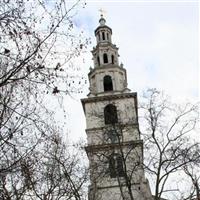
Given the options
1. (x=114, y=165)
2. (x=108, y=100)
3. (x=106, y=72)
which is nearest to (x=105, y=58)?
(x=106, y=72)

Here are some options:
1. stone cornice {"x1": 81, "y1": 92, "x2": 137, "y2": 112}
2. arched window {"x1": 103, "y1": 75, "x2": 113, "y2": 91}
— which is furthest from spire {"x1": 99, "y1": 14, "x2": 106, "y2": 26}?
stone cornice {"x1": 81, "y1": 92, "x2": 137, "y2": 112}

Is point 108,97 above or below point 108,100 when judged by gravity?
above

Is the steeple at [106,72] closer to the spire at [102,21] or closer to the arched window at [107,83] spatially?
the arched window at [107,83]

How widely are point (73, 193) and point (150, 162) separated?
360cm

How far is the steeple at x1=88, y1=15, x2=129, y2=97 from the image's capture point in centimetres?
4128

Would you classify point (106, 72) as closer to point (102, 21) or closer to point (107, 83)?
point (107, 83)

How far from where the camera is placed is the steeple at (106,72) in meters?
41.3

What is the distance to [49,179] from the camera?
66.1 feet

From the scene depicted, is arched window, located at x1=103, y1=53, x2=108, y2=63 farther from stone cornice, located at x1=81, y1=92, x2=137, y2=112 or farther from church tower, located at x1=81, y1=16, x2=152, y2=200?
stone cornice, located at x1=81, y1=92, x2=137, y2=112

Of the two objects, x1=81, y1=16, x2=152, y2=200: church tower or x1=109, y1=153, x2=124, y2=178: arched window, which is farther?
x1=81, y1=16, x2=152, y2=200: church tower

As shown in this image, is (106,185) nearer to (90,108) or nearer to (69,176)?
(90,108)

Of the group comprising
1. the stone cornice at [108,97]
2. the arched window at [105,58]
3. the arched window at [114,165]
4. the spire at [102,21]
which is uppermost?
the spire at [102,21]

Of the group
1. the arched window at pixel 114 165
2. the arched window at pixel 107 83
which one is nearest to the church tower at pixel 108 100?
the arched window at pixel 107 83

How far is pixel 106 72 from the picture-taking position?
4225cm
